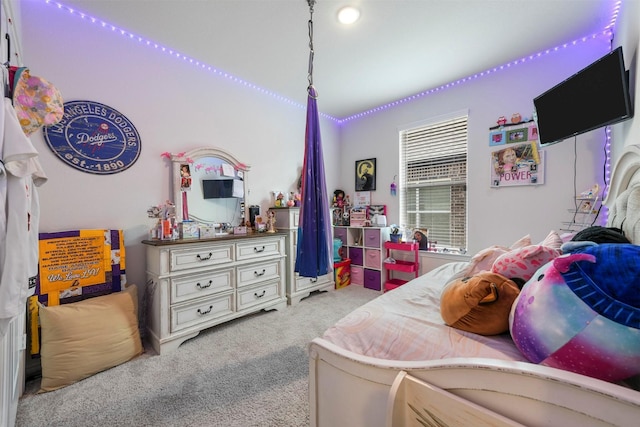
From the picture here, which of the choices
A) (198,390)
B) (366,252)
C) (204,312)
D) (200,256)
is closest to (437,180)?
(366,252)

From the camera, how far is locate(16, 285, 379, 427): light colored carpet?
137 cm

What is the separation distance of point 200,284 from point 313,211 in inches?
48.8

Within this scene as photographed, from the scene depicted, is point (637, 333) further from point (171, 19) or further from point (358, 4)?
point (171, 19)

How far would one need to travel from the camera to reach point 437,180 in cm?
331

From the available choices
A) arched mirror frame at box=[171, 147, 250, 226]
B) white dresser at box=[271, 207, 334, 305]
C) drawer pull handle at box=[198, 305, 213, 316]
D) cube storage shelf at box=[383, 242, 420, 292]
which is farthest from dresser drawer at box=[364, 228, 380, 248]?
drawer pull handle at box=[198, 305, 213, 316]

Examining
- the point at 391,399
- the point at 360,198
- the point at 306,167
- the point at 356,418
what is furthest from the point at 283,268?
the point at 391,399

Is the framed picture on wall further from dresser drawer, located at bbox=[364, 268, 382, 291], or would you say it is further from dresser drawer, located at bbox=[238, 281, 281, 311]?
dresser drawer, located at bbox=[238, 281, 281, 311]

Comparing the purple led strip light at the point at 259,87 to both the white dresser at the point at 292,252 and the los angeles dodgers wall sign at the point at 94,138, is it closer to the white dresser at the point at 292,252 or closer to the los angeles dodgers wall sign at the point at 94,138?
the los angeles dodgers wall sign at the point at 94,138

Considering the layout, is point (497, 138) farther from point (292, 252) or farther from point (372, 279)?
point (292, 252)

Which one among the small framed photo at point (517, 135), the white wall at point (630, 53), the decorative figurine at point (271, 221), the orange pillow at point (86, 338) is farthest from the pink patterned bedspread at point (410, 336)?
the small framed photo at point (517, 135)

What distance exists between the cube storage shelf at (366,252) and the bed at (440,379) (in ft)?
6.77

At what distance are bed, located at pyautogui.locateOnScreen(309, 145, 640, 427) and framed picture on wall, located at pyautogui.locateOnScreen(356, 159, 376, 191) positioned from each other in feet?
8.51

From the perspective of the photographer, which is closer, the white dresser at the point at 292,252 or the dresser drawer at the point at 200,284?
the dresser drawer at the point at 200,284

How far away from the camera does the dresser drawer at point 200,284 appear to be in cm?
208
